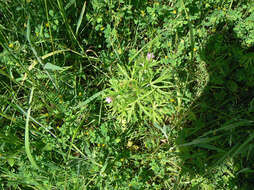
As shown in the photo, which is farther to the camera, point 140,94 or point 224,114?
point 224,114

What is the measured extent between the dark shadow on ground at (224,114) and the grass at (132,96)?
0.01 meters

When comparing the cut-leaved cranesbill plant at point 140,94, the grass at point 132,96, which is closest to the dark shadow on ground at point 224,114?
the grass at point 132,96

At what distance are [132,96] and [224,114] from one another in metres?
1.01

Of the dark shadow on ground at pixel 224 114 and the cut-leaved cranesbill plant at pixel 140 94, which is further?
the dark shadow on ground at pixel 224 114

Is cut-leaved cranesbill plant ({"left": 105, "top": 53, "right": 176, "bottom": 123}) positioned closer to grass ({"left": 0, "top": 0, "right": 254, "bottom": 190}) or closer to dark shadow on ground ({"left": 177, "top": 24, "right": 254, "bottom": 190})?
grass ({"left": 0, "top": 0, "right": 254, "bottom": 190})

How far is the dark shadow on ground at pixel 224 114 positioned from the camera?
7.23 ft

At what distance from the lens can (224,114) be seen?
7.38 ft

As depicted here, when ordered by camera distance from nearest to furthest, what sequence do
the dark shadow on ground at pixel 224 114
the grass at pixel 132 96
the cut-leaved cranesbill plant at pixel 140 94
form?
the cut-leaved cranesbill plant at pixel 140 94
the grass at pixel 132 96
the dark shadow on ground at pixel 224 114

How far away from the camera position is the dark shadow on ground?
86.7 inches

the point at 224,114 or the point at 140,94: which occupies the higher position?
the point at 140,94

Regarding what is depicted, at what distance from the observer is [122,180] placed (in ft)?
6.79


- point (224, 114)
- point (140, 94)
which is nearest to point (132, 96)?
point (140, 94)

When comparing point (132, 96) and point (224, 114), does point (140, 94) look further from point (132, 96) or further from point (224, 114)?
point (224, 114)

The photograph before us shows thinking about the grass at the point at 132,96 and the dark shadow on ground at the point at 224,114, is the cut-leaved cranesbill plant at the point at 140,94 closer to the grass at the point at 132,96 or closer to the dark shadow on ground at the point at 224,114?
the grass at the point at 132,96
